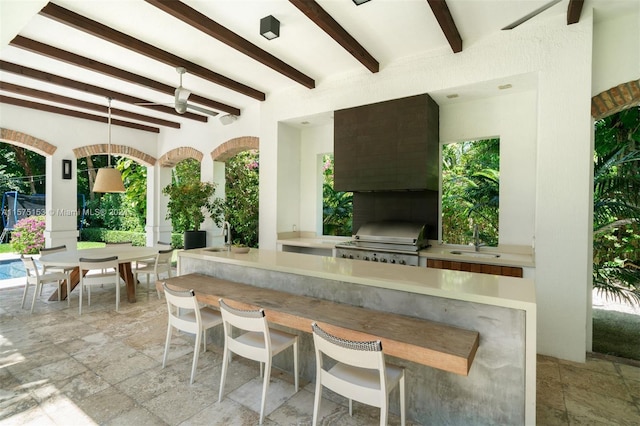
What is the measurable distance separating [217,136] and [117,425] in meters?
5.48

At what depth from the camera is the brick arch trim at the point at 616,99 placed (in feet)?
9.64

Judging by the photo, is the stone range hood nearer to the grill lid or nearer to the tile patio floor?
the grill lid

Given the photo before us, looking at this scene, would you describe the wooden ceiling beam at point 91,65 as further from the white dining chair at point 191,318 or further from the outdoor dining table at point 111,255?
the white dining chair at point 191,318

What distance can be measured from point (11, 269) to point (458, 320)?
929 cm

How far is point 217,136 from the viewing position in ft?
21.7

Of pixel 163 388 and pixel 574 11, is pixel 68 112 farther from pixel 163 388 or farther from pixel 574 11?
pixel 574 11

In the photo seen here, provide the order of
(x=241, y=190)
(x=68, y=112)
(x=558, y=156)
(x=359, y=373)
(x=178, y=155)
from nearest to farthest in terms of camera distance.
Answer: (x=359, y=373) < (x=558, y=156) < (x=68, y=112) < (x=178, y=155) < (x=241, y=190)

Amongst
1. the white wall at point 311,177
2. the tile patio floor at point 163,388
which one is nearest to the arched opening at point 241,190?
the white wall at point 311,177

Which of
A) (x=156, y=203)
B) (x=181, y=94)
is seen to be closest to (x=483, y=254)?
(x=181, y=94)

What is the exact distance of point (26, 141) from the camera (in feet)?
19.1

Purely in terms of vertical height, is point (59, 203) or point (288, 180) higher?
point (288, 180)

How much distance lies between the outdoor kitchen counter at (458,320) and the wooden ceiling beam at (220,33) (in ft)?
7.80

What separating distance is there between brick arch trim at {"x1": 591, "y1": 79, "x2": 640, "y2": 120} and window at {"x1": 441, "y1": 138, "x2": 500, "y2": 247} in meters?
1.44

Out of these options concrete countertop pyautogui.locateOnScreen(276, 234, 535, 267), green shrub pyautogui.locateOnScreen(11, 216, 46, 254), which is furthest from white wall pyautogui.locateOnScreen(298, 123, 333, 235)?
green shrub pyautogui.locateOnScreen(11, 216, 46, 254)
